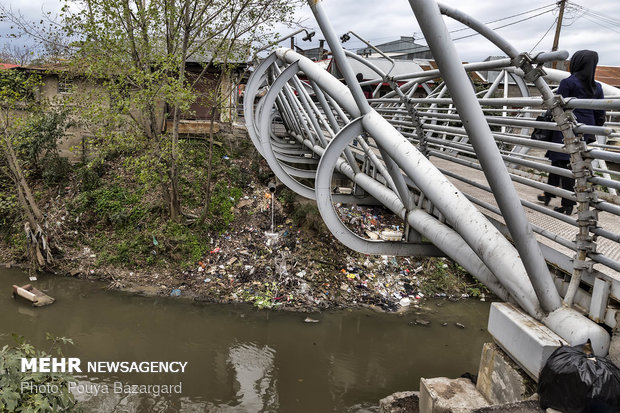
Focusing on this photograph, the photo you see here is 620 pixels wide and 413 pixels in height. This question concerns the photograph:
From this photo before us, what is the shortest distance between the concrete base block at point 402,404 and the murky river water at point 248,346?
97cm

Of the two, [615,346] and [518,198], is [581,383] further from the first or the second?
[518,198]

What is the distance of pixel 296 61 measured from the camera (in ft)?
17.6

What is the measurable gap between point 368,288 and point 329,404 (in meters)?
3.40

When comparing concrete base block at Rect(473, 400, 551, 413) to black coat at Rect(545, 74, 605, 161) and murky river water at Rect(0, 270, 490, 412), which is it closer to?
black coat at Rect(545, 74, 605, 161)

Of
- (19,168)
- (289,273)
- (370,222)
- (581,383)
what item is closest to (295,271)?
(289,273)

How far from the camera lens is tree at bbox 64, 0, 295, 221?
8086 millimetres

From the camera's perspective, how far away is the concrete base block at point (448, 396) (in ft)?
10.8

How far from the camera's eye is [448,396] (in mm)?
3463

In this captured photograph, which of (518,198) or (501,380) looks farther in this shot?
(501,380)

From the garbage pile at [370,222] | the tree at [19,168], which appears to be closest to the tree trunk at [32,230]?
the tree at [19,168]

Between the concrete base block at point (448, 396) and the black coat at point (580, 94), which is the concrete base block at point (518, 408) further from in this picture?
the black coat at point (580, 94)

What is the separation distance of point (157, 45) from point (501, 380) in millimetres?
9058

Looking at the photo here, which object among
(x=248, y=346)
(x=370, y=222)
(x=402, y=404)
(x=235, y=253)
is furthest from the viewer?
(x=370, y=222)

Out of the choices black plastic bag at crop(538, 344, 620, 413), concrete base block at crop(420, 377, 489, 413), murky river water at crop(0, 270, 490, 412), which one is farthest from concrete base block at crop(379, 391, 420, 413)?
black plastic bag at crop(538, 344, 620, 413)
